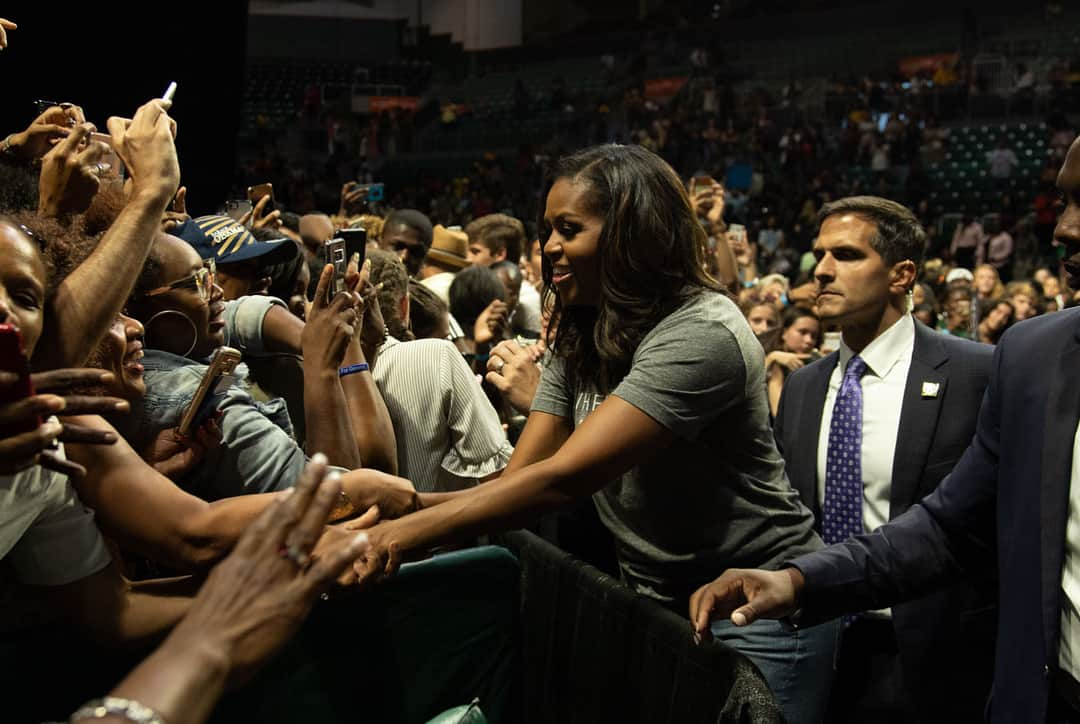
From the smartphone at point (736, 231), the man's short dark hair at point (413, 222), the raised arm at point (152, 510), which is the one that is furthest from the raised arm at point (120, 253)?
the smartphone at point (736, 231)

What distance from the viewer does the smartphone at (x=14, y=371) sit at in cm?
118

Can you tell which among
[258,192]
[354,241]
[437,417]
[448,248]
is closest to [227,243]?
[354,241]

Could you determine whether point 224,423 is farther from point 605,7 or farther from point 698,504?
point 605,7

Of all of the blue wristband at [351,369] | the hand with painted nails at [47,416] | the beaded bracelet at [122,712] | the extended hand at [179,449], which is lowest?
the beaded bracelet at [122,712]

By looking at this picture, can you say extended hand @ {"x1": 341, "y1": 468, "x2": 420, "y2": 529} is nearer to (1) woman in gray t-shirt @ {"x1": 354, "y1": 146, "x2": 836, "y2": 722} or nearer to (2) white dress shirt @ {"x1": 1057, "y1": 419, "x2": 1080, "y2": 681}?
(1) woman in gray t-shirt @ {"x1": 354, "y1": 146, "x2": 836, "y2": 722}

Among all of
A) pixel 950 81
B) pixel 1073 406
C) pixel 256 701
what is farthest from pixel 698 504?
pixel 950 81

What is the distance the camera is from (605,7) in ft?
97.2

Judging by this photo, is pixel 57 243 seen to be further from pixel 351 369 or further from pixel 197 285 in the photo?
pixel 351 369

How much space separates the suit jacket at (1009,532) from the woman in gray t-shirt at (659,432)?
8.9 inches

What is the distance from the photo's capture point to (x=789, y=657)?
2.12m

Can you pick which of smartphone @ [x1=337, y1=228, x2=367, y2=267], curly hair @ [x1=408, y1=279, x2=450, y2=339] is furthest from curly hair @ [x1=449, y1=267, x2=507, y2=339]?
smartphone @ [x1=337, y1=228, x2=367, y2=267]

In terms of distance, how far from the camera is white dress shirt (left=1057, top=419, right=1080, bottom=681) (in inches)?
63.6

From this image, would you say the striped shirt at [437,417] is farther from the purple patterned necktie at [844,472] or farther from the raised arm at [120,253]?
the raised arm at [120,253]

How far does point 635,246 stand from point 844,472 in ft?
3.55
